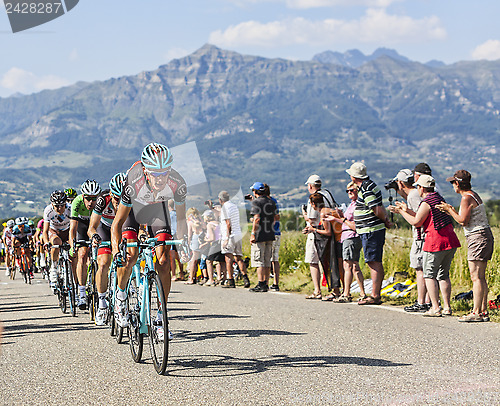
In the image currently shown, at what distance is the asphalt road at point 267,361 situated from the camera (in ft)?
17.9

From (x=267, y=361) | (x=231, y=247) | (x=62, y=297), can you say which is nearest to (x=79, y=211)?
(x=62, y=297)

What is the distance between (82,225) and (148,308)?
472cm

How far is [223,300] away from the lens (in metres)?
12.9

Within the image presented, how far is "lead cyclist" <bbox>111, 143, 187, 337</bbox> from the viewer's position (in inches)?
264

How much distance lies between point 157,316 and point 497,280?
7635 mm

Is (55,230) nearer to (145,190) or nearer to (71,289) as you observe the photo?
(71,289)

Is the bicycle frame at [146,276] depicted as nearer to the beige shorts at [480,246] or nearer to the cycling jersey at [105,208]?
the cycling jersey at [105,208]

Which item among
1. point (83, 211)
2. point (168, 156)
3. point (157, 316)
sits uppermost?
point (168, 156)

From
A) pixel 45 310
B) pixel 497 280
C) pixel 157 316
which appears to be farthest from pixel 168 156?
pixel 497 280

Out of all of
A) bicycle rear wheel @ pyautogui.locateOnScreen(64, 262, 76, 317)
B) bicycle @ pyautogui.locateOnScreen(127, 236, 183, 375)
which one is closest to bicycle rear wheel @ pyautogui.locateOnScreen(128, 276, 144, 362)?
bicycle @ pyautogui.locateOnScreen(127, 236, 183, 375)

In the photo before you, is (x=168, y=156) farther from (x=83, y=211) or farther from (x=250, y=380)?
(x=83, y=211)

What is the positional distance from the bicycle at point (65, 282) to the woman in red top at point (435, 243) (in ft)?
16.9

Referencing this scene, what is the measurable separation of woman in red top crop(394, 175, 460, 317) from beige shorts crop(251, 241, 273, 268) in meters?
4.55

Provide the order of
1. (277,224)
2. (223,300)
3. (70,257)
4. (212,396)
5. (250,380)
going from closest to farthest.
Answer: (212,396)
(250,380)
(70,257)
(223,300)
(277,224)
